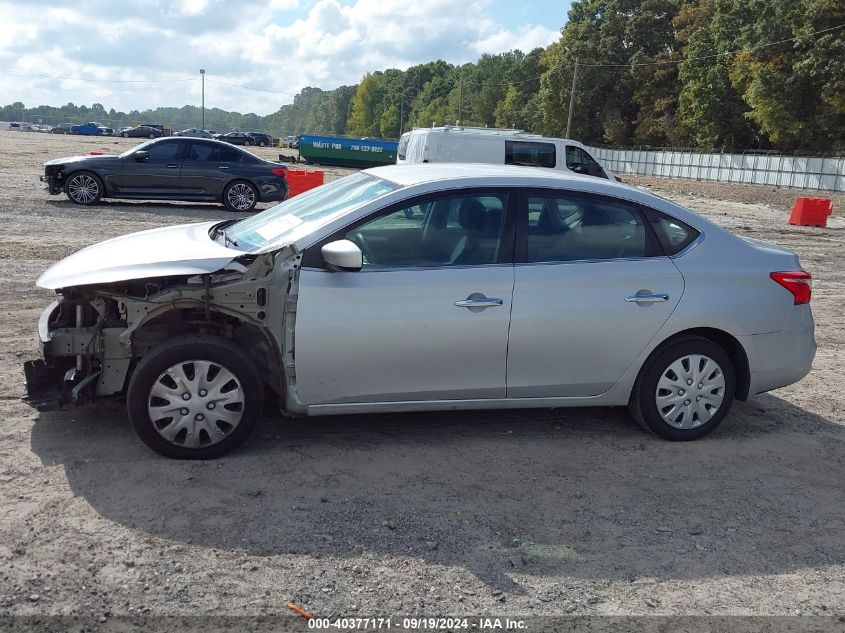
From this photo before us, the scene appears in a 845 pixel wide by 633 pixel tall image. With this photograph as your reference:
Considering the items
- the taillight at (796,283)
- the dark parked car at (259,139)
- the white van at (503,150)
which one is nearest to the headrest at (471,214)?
the taillight at (796,283)

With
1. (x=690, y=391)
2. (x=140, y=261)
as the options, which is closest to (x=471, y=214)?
(x=690, y=391)

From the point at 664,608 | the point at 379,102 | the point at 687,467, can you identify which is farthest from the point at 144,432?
the point at 379,102

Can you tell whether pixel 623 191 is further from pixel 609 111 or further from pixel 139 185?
pixel 609 111

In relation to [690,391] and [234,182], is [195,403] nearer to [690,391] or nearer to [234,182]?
[690,391]

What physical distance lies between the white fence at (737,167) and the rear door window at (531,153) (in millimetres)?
32134

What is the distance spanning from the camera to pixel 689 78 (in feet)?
222

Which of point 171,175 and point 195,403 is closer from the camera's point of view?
point 195,403

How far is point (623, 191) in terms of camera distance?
5.61 m

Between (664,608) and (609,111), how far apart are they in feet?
264

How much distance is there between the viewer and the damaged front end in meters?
4.84

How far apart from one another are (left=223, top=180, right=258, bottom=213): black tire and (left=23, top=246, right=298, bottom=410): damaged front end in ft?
45.2

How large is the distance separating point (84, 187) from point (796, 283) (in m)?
15.3

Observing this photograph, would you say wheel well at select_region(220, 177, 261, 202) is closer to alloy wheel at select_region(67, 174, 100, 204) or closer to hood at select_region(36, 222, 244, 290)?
alloy wheel at select_region(67, 174, 100, 204)

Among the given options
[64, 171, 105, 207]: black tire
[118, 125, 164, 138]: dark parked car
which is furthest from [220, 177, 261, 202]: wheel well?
[118, 125, 164, 138]: dark parked car
